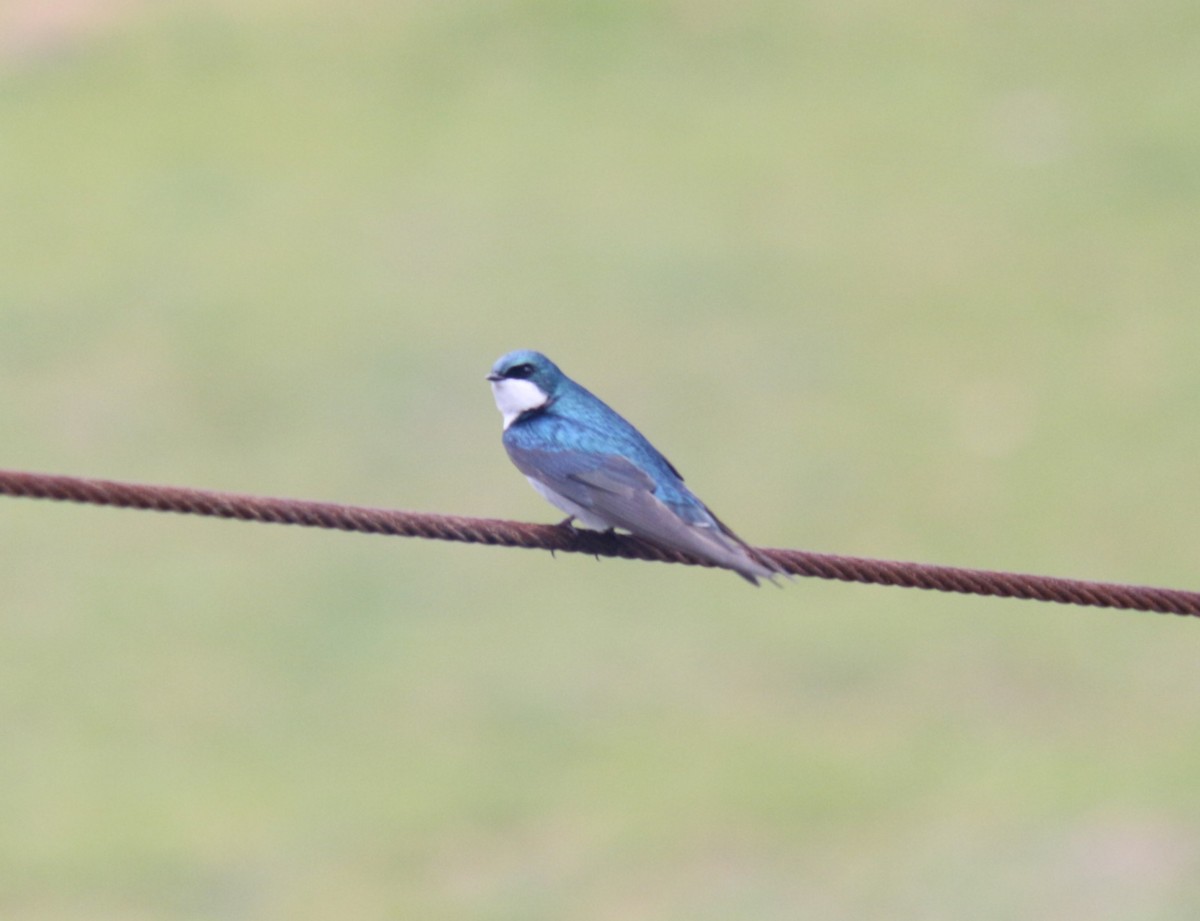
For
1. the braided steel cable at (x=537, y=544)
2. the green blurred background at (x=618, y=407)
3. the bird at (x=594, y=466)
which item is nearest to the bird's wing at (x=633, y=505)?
the bird at (x=594, y=466)

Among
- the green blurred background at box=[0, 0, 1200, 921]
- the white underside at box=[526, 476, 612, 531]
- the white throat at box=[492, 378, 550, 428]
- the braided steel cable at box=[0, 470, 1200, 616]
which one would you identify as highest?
the braided steel cable at box=[0, 470, 1200, 616]

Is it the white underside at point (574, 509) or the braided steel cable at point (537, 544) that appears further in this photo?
the white underside at point (574, 509)

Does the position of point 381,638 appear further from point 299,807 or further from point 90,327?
point 90,327

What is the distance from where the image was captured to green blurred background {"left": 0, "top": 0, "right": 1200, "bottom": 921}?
14.2m

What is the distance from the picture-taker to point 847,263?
22797mm

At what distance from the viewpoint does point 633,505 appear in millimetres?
5621

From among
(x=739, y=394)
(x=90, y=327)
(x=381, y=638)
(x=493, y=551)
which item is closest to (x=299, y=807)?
(x=381, y=638)

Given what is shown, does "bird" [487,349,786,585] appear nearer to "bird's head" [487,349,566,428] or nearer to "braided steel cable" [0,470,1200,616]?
"bird's head" [487,349,566,428]

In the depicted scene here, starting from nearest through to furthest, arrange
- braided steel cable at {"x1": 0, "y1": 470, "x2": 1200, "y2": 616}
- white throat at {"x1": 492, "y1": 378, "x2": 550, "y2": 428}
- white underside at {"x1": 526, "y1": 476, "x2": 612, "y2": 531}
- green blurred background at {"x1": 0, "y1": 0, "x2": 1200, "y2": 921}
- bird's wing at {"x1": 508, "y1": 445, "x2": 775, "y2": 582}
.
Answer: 1. braided steel cable at {"x1": 0, "y1": 470, "x2": 1200, "y2": 616}
2. bird's wing at {"x1": 508, "y1": 445, "x2": 775, "y2": 582}
3. white underside at {"x1": 526, "y1": 476, "x2": 612, "y2": 531}
4. white throat at {"x1": 492, "y1": 378, "x2": 550, "y2": 428}
5. green blurred background at {"x1": 0, "y1": 0, "x2": 1200, "y2": 921}

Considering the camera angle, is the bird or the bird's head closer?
the bird

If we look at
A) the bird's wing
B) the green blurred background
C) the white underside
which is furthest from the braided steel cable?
the green blurred background

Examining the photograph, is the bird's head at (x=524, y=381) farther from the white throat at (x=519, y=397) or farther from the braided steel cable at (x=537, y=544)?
the braided steel cable at (x=537, y=544)

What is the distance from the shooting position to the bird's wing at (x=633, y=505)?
500 cm

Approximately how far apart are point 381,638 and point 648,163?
980cm
